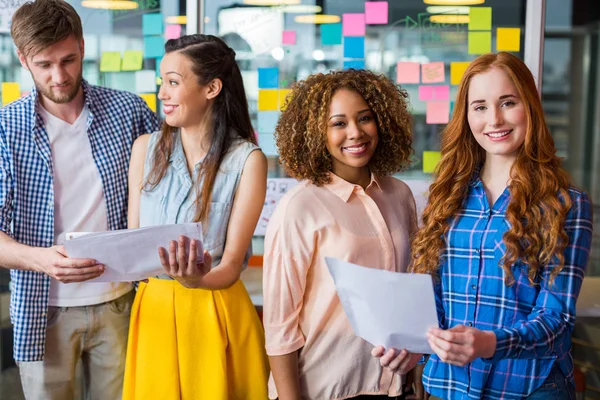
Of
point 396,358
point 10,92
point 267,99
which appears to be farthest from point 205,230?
point 10,92

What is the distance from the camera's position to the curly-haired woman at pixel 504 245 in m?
1.49

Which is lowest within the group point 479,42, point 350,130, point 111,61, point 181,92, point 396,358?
point 396,358

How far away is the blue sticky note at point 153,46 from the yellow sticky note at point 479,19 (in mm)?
1601

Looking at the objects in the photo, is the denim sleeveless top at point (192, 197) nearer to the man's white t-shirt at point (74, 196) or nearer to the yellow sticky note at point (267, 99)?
the man's white t-shirt at point (74, 196)

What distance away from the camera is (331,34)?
11.8ft

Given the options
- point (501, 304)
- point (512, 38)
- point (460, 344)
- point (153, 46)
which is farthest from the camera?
point (153, 46)

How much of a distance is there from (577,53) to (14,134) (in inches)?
132

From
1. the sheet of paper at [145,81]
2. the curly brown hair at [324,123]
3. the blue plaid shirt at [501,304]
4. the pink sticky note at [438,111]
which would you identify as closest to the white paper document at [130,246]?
the curly brown hair at [324,123]

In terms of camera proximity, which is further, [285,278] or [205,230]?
[205,230]

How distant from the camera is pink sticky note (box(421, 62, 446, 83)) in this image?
3553 mm

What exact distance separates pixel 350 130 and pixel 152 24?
7.17 feet

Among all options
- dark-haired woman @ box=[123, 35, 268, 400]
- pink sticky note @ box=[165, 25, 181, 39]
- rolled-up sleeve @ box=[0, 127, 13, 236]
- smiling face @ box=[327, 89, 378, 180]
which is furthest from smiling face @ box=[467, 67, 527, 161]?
pink sticky note @ box=[165, 25, 181, 39]

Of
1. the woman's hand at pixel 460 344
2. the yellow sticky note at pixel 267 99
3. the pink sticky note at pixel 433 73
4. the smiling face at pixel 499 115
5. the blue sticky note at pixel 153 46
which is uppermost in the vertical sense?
the blue sticky note at pixel 153 46

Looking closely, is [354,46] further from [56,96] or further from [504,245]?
[504,245]
